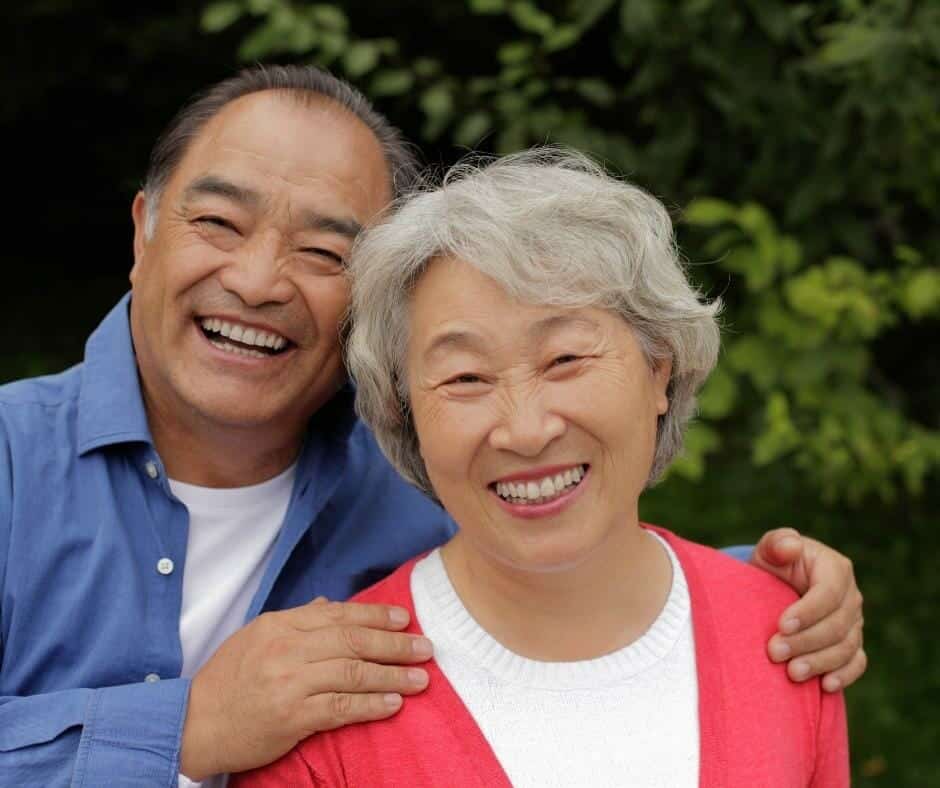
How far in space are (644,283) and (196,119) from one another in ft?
3.32

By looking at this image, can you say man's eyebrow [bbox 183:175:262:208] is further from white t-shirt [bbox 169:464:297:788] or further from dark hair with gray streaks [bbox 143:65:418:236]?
white t-shirt [bbox 169:464:297:788]

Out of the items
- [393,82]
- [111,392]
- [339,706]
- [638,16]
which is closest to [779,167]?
[638,16]

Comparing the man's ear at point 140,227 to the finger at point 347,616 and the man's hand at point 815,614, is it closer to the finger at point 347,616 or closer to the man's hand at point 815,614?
the finger at point 347,616

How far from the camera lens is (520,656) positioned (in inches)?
79.4

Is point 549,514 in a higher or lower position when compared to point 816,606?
higher

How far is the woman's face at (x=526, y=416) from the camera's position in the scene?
187 centimetres

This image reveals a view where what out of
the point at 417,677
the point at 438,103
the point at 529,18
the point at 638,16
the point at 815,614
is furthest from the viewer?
the point at 438,103

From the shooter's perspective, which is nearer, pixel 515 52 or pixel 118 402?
pixel 118 402

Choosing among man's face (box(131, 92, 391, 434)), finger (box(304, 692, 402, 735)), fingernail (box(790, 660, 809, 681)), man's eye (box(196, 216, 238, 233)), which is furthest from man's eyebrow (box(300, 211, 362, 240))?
fingernail (box(790, 660, 809, 681))

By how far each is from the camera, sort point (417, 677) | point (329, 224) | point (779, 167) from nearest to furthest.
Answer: point (417, 677)
point (329, 224)
point (779, 167)

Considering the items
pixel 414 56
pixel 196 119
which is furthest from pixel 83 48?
pixel 196 119

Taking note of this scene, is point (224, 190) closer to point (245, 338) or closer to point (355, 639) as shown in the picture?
point (245, 338)

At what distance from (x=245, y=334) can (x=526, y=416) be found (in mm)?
698

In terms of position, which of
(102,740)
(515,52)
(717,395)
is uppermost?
(515,52)
